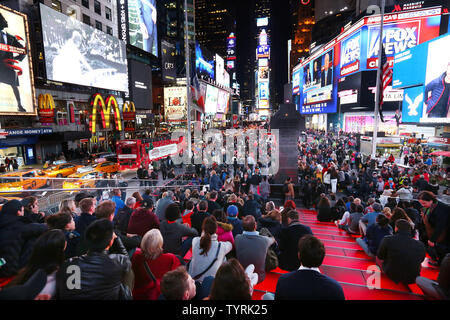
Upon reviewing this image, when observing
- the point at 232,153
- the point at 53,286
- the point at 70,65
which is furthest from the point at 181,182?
the point at 70,65

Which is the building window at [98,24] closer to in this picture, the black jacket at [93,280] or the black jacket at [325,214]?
the black jacket at [325,214]

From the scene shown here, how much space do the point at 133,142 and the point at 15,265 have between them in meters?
18.2

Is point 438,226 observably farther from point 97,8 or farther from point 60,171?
point 97,8

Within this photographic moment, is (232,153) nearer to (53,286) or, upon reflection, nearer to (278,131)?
(278,131)

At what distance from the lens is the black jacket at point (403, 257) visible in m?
3.89

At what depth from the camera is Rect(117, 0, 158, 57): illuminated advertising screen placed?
39.4 m

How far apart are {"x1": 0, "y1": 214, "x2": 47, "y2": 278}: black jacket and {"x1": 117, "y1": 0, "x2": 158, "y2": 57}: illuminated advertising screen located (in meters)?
43.4

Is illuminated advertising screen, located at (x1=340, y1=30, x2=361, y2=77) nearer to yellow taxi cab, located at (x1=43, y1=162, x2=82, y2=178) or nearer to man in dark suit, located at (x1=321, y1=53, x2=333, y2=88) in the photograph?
man in dark suit, located at (x1=321, y1=53, x2=333, y2=88)

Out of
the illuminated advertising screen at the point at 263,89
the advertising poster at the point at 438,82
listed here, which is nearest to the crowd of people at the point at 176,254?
the advertising poster at the point at 438,82

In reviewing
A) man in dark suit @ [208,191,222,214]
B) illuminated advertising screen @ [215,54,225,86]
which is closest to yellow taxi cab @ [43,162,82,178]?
man in dark suit @ [208,191,222,214]

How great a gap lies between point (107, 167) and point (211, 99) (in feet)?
169

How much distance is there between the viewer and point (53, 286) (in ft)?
7.27

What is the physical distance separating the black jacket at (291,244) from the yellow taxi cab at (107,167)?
1878cm

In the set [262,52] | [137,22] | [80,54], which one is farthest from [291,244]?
[262,52]
